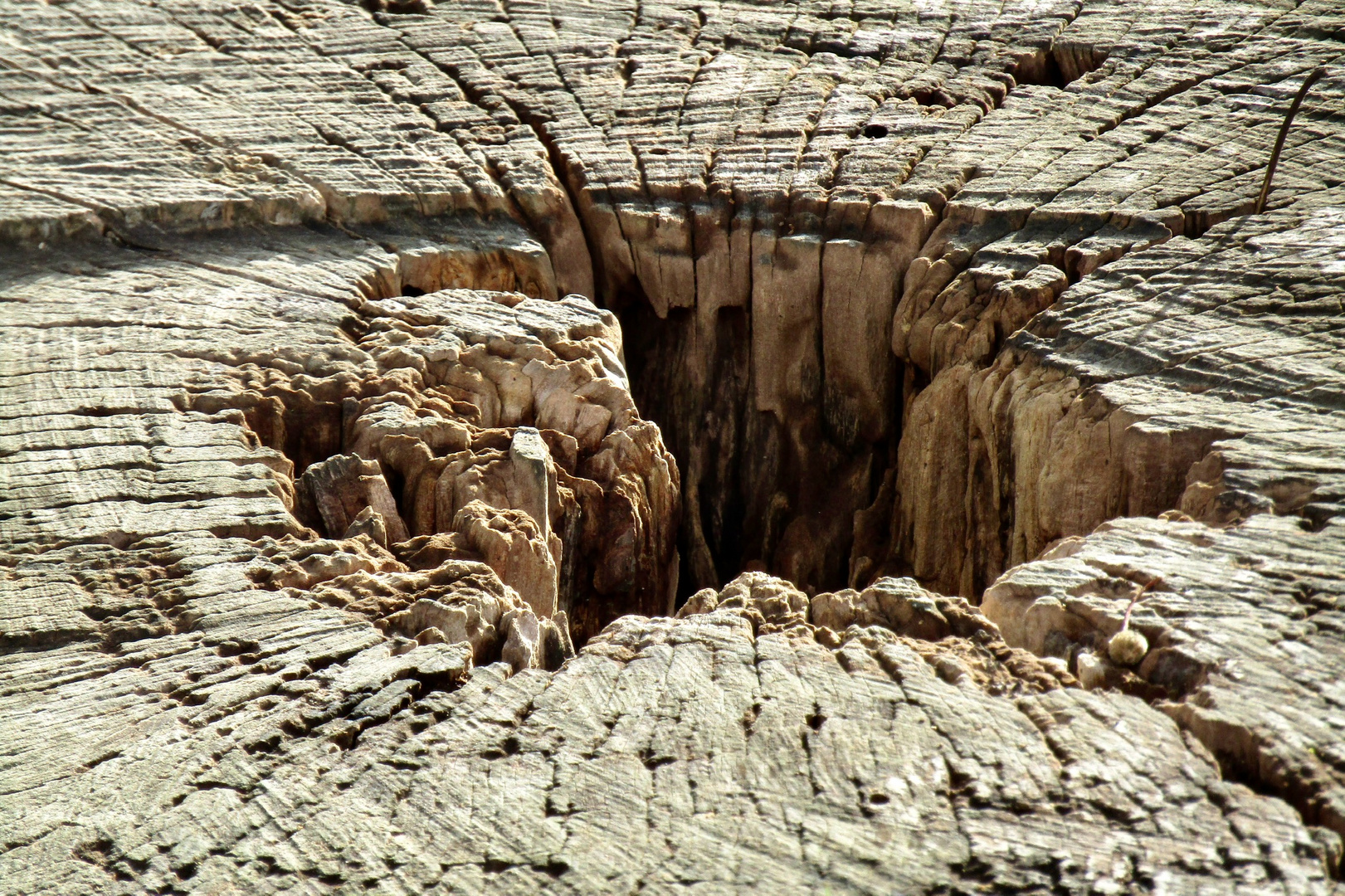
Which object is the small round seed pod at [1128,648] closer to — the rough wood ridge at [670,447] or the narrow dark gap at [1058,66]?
the rough wood ridge at [670,447]

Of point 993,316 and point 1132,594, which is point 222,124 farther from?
point 1132,594

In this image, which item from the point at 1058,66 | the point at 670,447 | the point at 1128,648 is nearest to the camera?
the point at 1128,648

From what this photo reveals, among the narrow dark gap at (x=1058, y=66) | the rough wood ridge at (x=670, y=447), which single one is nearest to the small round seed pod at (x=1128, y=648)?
the rough wood ridge at (x=670, y=447)

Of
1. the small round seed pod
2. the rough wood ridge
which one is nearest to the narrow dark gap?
the rough wood ridge

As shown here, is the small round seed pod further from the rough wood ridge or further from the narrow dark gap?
the narrow dark gap

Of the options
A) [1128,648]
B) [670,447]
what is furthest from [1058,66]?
[1128,648]

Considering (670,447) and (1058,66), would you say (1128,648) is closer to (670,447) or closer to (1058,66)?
(670,447)
